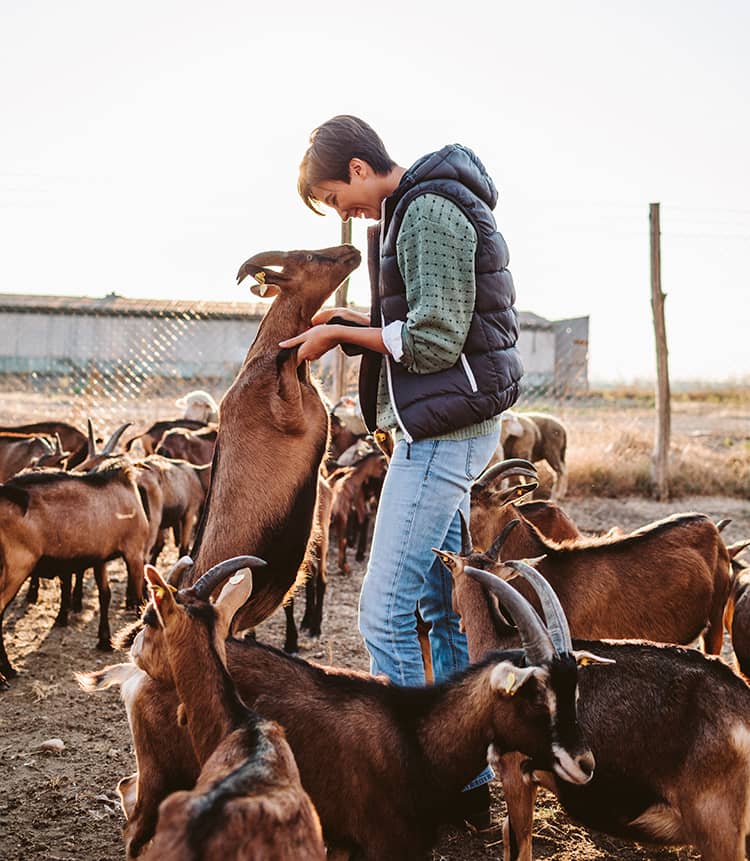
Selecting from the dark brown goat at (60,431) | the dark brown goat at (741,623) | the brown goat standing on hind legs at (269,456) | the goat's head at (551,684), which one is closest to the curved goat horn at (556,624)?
the goat's head at (551,684)

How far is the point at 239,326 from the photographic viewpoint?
2275cm

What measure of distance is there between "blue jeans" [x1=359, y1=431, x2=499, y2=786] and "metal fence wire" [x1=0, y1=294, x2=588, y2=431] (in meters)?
8.47

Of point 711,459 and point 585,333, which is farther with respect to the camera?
point 585,333

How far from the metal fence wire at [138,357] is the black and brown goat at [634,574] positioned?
22.6 ft

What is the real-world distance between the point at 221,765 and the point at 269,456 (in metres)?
1.52

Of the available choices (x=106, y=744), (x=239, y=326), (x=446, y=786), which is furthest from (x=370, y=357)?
(x=239, y=326)

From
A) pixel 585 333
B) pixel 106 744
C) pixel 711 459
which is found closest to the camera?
pixel 106 744

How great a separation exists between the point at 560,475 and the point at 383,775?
35.5 feet

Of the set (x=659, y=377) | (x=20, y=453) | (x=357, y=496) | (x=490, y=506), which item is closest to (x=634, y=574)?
(x=490, y=506)

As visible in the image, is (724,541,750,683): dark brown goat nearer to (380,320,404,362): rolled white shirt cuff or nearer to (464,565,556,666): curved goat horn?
(464,565,556,666): curved goat horn

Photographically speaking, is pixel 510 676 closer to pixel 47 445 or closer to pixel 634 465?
pixel 47 445

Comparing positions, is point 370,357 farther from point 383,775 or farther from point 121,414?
point 121,414

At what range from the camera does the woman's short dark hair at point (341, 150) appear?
3.67m

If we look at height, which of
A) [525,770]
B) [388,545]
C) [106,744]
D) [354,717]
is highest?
[388,545]
